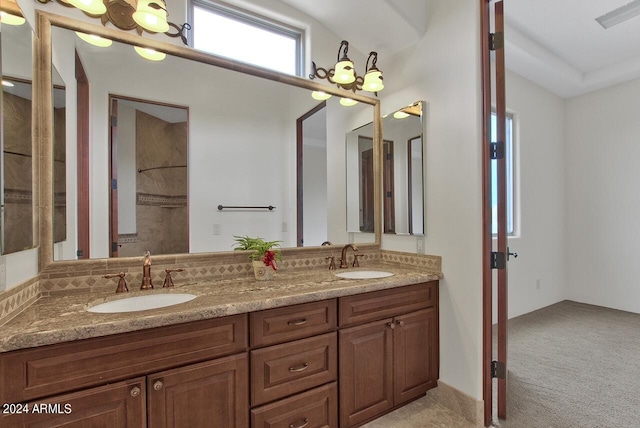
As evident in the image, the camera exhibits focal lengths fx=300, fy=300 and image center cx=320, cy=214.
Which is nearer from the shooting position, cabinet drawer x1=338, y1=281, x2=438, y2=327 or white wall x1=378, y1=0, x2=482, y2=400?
cabinet drawer x1=338, y1=281, x2=438, y2=327

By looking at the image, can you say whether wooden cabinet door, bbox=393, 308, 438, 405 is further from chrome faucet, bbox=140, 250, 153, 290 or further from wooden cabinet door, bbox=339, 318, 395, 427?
chrome faucet, bbox=140, 250, 153, 290

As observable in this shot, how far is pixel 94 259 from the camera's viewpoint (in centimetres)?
156

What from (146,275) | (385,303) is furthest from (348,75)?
(146,275)

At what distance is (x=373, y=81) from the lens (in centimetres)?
239

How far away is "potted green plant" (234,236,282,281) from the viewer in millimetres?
1854

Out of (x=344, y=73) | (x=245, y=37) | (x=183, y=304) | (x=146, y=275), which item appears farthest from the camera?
(x=344, y=73)

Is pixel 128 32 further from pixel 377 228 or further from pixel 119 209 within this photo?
pixel 377 228

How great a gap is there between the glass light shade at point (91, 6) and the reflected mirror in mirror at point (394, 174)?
1755 millimetres

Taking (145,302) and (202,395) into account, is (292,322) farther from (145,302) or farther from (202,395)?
(145,302)

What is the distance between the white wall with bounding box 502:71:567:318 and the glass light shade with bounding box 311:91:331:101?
8.52ft

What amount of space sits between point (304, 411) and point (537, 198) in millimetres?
4009

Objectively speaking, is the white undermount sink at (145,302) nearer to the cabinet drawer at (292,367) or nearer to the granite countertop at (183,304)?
the granite countertop at (183,304)

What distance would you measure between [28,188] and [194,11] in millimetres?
1471

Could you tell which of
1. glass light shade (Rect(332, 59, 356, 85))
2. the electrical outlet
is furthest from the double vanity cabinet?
glass light shade (Rect(332, 59, 356, 85))
